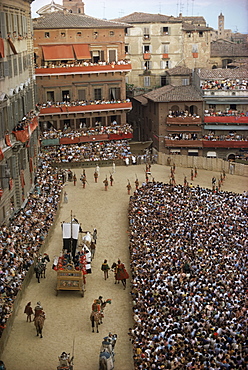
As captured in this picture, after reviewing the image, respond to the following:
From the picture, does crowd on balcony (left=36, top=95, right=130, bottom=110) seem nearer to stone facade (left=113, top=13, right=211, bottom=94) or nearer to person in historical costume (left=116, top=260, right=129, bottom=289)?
stone facade (left=113, top=13, right=211, bottom=94)

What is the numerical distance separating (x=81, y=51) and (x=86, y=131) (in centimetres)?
876

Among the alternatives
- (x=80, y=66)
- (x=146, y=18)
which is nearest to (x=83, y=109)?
(x=80, y=66)

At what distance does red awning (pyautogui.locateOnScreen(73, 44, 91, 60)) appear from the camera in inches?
2623

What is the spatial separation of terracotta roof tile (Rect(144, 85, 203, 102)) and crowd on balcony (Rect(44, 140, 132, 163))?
621cm

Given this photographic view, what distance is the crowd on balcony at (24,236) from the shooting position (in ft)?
103

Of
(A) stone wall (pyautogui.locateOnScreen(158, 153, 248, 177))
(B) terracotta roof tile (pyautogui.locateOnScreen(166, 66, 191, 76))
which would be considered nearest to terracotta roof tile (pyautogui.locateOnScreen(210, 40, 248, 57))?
(B) terracotta roof tile (pyautogui.locateOnScreen(166, 66, 191, 76))

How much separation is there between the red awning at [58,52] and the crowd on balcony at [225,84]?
47.9 ft

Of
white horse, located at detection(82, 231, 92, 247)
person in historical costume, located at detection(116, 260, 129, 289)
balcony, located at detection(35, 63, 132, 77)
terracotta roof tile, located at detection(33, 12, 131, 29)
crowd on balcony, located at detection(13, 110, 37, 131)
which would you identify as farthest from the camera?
terracotta roof tile, located at detection(33, 12, 131, 29)

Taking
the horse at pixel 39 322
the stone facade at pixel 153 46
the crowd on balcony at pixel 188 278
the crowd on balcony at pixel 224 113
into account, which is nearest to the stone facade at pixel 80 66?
the crowd on balcony at pixel 224 113

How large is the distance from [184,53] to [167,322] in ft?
192

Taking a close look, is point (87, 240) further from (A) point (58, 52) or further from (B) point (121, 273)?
(A) point (58, 52)

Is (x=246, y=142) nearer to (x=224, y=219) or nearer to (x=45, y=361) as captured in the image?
(x=224, y=219)

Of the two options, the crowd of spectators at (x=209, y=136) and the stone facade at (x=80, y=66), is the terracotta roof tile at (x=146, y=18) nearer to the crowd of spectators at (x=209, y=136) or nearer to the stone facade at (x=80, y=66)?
the stone facade at (x=80, y=66)

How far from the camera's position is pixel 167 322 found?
2864 centimetres
